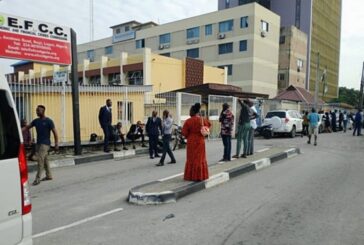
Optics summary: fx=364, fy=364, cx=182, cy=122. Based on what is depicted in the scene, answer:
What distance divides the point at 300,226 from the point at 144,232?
230 centimetres

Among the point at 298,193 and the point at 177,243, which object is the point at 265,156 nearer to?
the point at 298,193

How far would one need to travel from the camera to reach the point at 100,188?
319 inches

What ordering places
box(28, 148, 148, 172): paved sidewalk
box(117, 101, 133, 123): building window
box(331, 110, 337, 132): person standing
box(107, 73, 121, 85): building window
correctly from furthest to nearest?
box(107, 73, 121, 85): building window, box(331, 110, 337, 132): person standing, box(117, 101, 133, 123): building window, box(28, 148, 148, 172): paved sidewalk

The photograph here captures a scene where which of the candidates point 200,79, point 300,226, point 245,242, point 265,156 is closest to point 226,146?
point 265,156

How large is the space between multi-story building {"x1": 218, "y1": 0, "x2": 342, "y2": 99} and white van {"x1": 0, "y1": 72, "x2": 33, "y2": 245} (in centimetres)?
7161

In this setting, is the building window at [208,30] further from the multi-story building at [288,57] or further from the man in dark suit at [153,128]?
the man in dark suit at [153,128]

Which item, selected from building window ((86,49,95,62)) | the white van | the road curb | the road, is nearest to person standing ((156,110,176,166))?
the road

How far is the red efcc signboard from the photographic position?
11164mm

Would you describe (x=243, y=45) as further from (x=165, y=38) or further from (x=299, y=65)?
(x=299, y=65)

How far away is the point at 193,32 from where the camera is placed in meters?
57.8

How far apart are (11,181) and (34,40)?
980 cm

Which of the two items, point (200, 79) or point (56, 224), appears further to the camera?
point (200, 79)

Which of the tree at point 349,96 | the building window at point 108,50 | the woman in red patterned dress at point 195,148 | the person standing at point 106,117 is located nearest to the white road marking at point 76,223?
the woman in red patterned dress at point 195,148

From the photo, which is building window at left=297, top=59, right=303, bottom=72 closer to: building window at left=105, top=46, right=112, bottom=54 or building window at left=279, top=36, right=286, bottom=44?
building window at left=279, top=36, right=286, bottom=44
